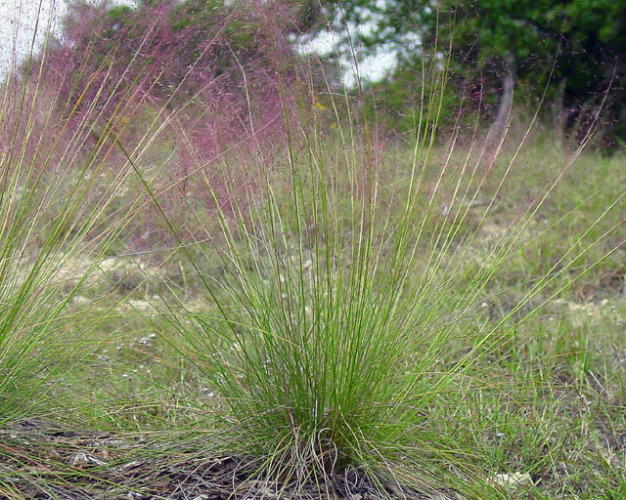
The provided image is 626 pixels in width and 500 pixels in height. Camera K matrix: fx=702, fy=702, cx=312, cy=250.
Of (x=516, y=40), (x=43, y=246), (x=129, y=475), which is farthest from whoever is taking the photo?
(x=516, y=40)

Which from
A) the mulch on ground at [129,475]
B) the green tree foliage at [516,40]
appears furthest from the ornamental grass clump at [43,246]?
the green tree foliage at [516,40]

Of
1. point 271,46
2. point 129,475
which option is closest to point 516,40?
point 271,46

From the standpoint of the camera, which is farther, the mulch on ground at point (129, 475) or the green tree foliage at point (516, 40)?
the green tree foliage at point (516, 40)

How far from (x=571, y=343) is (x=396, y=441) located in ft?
5.40

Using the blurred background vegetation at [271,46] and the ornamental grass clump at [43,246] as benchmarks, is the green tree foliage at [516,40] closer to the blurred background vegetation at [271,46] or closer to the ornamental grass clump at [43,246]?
the blurred background vegetation at [271,46]

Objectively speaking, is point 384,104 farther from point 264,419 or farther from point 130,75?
point 264,419

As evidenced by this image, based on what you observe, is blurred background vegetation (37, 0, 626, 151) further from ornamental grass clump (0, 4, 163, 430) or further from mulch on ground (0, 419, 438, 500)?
mulch on ground (0, 419, 438, 500)

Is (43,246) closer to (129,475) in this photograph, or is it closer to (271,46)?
(129,475)

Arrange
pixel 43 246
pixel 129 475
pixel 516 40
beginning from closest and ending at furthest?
1. pixel 129 475
2. pixel 43 246
3. pixel 516 40

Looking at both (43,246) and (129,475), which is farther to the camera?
(43,246)

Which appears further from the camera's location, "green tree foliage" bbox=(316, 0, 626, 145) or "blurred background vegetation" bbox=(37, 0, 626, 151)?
"green tree foliage" bbox=(316, 0, 626, 145)

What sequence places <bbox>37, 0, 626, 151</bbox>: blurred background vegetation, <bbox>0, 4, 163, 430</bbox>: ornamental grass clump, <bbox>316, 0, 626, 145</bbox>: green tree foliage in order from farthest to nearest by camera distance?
1. <bbox>316, 0, 626, 145</bbox>: green tree foliage
2. <bbox>37, 0, 626, 151</bbox>: blurred background vegetation
3. <bbox>0, 4, 163, 430</bbox>: ornamental grass clump

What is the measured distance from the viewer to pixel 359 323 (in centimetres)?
160

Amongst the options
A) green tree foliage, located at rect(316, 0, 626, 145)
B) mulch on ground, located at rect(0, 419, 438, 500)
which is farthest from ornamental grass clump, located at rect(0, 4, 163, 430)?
green tree foliage, located at rect(316, 0, 626, 145)
